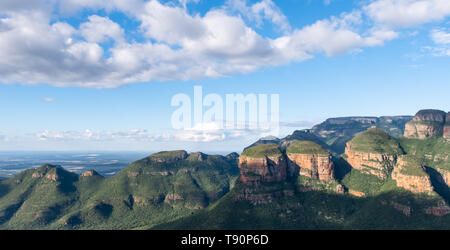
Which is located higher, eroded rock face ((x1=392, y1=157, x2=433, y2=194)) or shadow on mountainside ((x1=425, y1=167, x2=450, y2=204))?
eroded rock face ((x1=392, y1=157, x2=433, y2=194))

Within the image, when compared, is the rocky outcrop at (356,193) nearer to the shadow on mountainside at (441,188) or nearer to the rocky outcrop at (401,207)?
the rocky outcrop at (401,207)

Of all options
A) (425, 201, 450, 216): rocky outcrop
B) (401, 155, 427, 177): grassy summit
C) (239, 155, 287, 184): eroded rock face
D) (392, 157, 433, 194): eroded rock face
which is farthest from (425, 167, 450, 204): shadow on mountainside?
(239, 155, 287, 184): eroded rock face

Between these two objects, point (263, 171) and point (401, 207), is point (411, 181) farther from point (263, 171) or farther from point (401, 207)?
point (263, 171)

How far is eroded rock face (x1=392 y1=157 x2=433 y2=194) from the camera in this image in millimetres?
161000

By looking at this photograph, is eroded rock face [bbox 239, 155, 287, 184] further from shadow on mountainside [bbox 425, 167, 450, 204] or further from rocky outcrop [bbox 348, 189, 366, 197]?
shadow on mountainside [bbox 425, 167, 450, 204]

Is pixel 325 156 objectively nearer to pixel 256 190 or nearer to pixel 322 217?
pixel 322 217

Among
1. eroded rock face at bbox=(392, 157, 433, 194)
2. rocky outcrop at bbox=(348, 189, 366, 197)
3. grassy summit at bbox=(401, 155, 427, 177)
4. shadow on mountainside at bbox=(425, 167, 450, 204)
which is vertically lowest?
rocky outcrop at bbox=(348, 189, 366, 197)

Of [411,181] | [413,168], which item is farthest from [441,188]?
[411,181]

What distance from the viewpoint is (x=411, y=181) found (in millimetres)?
167250

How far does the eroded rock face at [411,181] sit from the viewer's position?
528ft

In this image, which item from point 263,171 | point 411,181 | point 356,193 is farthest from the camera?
point 263,171

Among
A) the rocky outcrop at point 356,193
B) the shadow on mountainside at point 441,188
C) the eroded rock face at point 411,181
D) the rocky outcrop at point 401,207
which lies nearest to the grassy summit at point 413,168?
the eroded rock face at point 411,181
